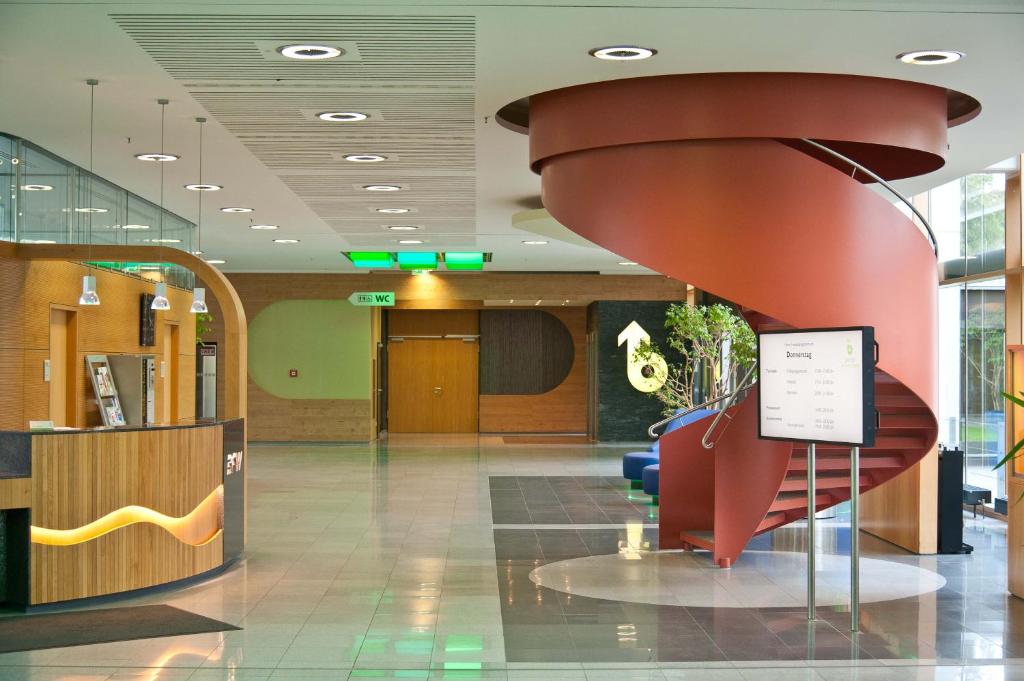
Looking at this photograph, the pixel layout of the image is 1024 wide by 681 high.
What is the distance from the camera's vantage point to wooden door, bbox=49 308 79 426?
11164 mm

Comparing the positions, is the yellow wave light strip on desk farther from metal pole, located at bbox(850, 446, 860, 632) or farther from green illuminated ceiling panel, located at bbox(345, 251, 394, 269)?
green illuminated ceiling panel, located at bbox(345, 251, 394, 269)

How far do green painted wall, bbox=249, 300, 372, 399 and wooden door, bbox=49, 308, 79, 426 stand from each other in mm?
11360

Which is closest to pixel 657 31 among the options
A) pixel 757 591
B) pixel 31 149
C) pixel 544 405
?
pixel 757 591

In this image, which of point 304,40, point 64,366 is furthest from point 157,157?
point 304,40

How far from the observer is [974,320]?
510 inches

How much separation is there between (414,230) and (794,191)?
793cm

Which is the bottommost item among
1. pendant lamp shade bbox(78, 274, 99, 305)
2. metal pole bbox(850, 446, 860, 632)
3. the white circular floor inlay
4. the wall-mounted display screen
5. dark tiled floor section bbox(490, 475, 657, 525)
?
dark tiled floor section bbox(490, 475, 657, 525)

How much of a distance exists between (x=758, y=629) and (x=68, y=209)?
7.84m

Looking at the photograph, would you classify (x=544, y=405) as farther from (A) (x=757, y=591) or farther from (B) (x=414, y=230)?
(A) (x=757, y=591)

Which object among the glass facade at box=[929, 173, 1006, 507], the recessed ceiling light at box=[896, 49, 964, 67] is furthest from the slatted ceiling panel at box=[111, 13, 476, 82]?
the glass facade at box=[929, 173, 1006, 507]

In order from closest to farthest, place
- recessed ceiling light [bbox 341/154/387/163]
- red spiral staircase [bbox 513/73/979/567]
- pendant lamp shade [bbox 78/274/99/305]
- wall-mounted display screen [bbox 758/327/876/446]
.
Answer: wall-mounted display screen [bbox 758/327/876/446]
red spiral staircase [bbox 513/73/979/567]
pendant lamp shade [bbox 78/274/99/305]
recessed ceiling light [bbox 341/154/387/163]

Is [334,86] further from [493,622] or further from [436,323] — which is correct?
[436,323]

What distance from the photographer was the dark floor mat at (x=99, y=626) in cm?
656

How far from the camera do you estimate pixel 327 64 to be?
6.55 meters
